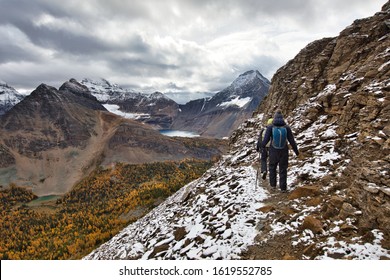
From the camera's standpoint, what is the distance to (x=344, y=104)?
1588cm

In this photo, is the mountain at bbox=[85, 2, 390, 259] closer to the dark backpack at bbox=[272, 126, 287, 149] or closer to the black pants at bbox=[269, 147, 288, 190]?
the black pants at bbox=[269, 147, 288, 190]

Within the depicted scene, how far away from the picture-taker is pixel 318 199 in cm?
1018

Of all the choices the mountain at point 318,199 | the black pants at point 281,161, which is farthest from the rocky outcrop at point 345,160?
the black pants at point 281,161

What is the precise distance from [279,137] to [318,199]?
3.47 metres

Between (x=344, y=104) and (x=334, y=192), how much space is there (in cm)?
821

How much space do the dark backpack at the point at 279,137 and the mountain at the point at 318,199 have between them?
199cm

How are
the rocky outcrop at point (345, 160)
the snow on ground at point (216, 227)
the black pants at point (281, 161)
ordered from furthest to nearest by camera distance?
the black pants at point (281, 161), the snow on ground at point (216, 227), the rocky outcrop at point (345, 160)

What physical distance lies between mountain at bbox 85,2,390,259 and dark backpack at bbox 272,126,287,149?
78.3 inches

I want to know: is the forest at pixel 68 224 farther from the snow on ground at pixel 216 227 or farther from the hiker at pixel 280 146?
the hiker at pixel 280 146

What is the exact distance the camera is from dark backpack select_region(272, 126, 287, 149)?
12.2 m

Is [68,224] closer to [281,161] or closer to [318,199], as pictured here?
[281,161]

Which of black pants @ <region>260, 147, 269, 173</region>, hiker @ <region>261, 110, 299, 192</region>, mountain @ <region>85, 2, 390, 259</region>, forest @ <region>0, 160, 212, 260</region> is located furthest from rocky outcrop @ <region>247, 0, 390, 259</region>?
forest @ <region>0, 160, 212, 260</region>

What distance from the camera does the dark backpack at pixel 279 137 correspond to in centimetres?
1224
